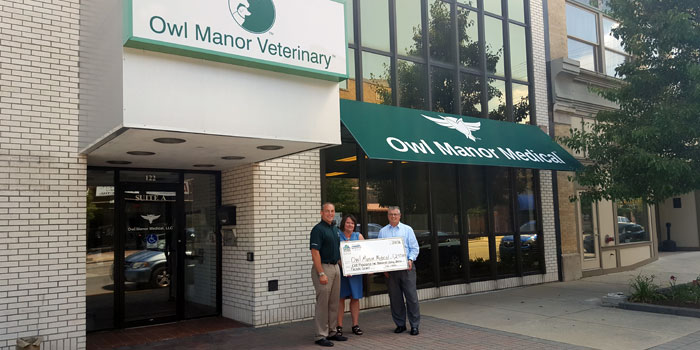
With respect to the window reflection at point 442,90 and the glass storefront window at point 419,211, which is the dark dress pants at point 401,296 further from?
the window reflection at point 442,90

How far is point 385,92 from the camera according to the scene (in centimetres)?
1024

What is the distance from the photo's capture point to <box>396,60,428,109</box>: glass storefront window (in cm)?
1052

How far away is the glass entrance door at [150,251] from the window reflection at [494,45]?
7.28 m

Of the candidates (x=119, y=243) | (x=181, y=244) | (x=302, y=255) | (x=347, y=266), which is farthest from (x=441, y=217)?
(x=119, y=243)

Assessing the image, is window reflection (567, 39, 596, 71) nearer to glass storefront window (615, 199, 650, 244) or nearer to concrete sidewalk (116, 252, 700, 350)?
glass storefront window (615, 199, 650, 244)

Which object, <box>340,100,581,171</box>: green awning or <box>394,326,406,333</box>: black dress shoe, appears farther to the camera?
<box>340,100,581,171</box>: green awning

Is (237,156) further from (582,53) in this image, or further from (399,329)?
(582,53)

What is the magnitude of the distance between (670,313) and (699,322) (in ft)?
2.11

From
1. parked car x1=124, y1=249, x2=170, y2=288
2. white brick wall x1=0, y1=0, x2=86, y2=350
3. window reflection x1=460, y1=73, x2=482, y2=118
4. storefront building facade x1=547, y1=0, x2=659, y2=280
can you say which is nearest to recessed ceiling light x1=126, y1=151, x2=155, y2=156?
white brick wall x1=0, y1=0, x2=86, y2=350

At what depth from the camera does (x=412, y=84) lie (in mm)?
10695

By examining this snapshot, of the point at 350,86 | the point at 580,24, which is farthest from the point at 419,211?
the point at 580,24

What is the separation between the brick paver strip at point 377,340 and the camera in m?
6.97

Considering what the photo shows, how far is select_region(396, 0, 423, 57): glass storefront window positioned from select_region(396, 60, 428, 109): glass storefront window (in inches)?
10.0

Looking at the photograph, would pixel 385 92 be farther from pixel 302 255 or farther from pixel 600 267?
pixel 600 267
